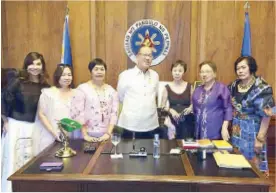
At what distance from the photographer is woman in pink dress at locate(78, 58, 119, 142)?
2371mm

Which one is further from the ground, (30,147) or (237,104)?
(237,104)

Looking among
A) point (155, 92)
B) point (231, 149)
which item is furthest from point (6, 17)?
point (231, 149)

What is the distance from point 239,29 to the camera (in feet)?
11.8

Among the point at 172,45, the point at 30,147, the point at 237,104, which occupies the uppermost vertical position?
the point at 172,45

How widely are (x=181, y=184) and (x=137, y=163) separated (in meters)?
0.32

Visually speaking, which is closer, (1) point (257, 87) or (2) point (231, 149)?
(2) point (231, 149)

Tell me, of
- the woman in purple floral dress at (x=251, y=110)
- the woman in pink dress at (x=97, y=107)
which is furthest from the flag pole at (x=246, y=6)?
the woman in pink dress at (x=97, y=107)

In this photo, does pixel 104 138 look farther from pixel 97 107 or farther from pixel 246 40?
pixel 246 40

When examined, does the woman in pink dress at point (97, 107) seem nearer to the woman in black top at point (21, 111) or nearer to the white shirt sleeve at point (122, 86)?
the white shirt sleeve at point (122, 86)

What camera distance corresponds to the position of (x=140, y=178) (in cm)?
147

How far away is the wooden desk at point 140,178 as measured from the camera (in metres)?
1.45

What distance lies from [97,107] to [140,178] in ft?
3.38

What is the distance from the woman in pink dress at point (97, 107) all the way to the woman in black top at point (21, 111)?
17.0 inches

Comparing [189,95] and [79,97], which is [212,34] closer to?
[189,95]
